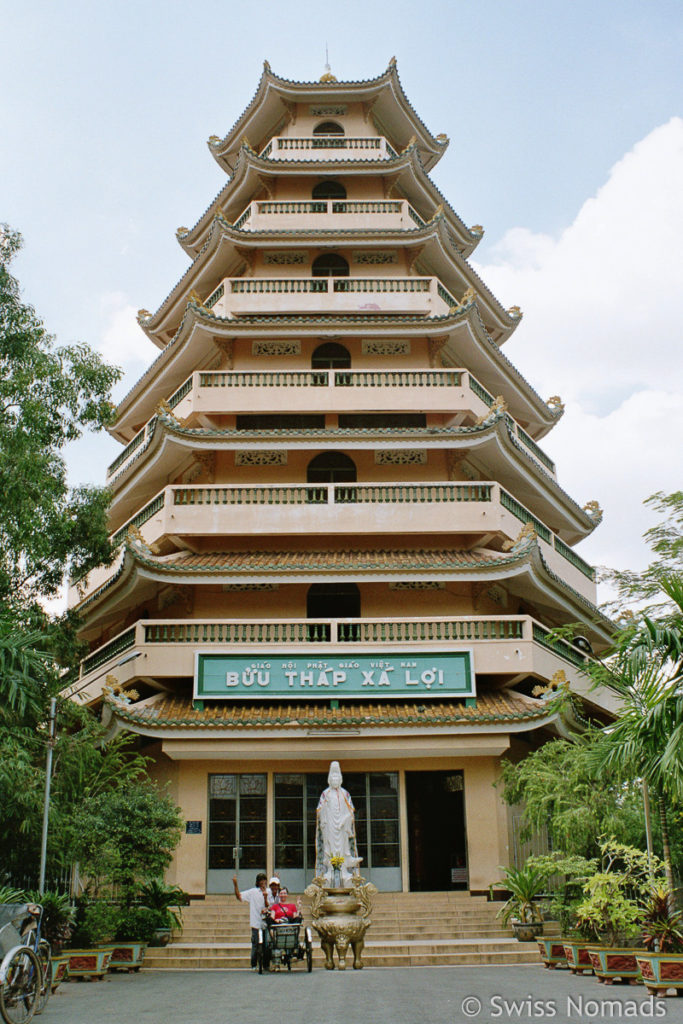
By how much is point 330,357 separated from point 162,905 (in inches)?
544

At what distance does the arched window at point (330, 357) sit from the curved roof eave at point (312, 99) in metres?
8.35

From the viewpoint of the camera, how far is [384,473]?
23562 mm

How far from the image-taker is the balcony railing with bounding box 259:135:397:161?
89.5 feet

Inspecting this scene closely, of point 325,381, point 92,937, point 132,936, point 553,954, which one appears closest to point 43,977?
point 92,937

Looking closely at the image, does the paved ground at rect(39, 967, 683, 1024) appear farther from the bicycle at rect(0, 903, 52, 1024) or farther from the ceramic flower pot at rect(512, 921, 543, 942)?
the ceramic flower pot at rect(512, 921, 543, 942)

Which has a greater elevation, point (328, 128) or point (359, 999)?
point (328, 128)

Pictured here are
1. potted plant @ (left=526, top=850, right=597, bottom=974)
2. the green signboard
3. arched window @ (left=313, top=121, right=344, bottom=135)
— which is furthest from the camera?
arched window @ (left=313, top=121, right=344, bottom=135)

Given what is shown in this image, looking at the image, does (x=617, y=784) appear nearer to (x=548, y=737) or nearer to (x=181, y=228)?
(x=548, y=737)

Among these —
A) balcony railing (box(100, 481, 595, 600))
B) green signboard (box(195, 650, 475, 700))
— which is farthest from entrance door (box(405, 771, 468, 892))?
balcony railing (box(100, 481, 595, 600))

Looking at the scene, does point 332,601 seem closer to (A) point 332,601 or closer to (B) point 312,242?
(A) point 332,601

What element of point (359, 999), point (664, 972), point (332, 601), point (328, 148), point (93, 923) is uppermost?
point (328, 148)

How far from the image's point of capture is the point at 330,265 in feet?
86.8

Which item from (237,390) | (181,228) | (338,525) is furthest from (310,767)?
(181,228)

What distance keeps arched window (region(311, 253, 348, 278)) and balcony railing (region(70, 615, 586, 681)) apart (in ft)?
34.5
